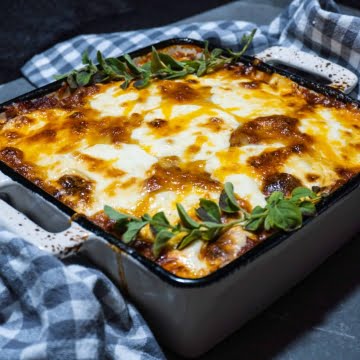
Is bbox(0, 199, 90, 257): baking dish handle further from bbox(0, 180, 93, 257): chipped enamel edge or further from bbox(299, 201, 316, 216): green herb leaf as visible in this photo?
bbox(299, 201, 316, 216): green herb leaf

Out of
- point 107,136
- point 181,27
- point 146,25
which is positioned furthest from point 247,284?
point 146,25

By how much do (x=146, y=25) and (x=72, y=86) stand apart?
0.88 metres

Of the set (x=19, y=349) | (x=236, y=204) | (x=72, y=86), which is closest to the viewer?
(x=19, y=349)

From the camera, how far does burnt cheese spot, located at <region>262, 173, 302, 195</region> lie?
3.98 feet

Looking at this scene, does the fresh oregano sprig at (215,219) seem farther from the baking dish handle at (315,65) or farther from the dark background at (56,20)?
the dark background at (56,20)

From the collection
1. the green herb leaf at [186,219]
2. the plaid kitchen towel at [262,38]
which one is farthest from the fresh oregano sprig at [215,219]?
the plaid kitchen towel at [262,38]

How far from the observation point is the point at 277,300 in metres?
1.22

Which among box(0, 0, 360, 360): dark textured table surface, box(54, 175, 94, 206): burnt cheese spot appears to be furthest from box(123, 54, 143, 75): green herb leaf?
box(0, 0, 360, 360): dark textured table surface

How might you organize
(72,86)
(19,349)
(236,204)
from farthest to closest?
1. (72,86)
2. (236,204)
3. (19,349)

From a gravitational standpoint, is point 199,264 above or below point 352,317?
above

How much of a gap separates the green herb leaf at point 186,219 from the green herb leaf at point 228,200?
73mm

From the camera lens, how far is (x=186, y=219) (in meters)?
1.08

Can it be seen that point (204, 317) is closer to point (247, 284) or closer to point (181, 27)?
point (247, 284)

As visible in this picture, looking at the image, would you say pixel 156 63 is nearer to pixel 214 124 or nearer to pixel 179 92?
pixel 179 92
